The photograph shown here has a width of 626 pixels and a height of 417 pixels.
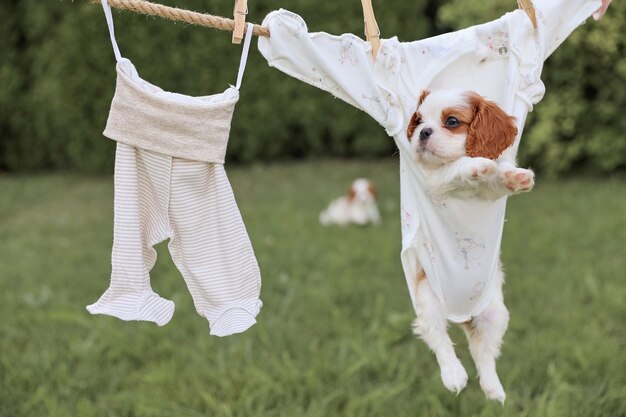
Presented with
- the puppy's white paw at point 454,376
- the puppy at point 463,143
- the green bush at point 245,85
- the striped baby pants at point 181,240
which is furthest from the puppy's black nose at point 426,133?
the green bush at point 245,85

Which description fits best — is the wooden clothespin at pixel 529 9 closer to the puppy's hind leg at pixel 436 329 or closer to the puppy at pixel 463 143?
the puppy at pixel 463 143

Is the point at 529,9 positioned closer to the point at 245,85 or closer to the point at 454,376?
the point at 454,376

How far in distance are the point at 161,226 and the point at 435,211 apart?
91 centimetres

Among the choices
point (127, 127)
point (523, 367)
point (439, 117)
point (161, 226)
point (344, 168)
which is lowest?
point (344, 168)

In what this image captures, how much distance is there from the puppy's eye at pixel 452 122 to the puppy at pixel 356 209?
4.58 metres

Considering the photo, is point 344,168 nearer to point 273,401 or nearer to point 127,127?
point 273,401

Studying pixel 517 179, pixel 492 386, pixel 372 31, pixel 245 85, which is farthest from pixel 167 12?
pixel 245 85

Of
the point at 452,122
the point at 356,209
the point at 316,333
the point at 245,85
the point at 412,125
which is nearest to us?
the point at 452,122

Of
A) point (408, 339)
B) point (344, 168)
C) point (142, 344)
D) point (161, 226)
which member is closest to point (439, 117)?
point (161, 226)

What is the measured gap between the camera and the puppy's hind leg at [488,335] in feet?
8.34

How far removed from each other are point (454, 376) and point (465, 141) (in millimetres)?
799

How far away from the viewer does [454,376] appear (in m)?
2.44

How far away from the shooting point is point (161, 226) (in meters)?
2.42

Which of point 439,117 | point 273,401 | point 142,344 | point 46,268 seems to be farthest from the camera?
point 46,268
